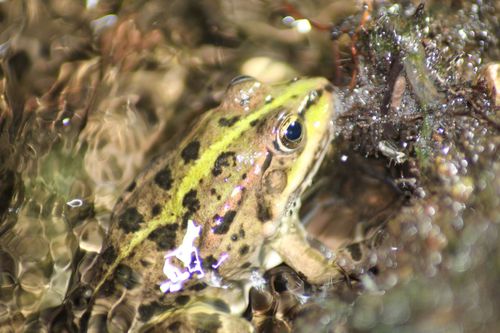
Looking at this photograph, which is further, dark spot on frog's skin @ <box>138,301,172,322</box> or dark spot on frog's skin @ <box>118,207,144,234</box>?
dark spot on frog's skin @ <box>138,301,172,322</box>

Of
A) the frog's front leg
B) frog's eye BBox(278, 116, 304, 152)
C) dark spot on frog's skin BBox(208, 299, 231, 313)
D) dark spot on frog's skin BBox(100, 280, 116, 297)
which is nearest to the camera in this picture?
frog's eye BBox(278, 116, 304, 152)

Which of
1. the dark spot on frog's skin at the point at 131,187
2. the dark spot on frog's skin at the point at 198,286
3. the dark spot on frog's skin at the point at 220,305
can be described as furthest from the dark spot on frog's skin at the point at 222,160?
the dark spot on frog's skin at the point at 220,305

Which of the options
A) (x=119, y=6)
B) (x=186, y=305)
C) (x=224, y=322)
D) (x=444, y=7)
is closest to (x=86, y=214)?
(x=186, y=305)

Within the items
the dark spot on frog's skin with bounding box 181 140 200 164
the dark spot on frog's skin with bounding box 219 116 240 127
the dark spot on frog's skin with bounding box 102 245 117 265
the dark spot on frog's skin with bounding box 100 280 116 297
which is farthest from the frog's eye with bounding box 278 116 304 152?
the dark spot on frog's skin with bounding box 100 280 116 297

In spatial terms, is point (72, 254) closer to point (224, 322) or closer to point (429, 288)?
point (224, 322)

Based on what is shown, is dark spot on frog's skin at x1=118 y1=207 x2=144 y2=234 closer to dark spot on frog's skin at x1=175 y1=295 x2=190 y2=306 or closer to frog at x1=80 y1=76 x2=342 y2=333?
frog at x1=80 y1=76 x2=342 y2=333
